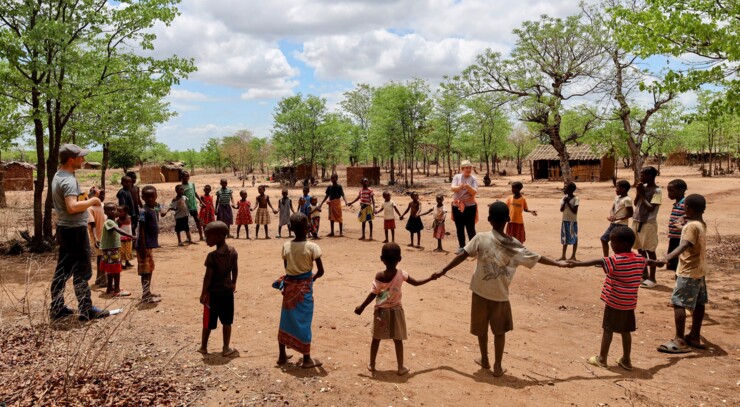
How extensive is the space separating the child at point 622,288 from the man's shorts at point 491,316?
977 mm

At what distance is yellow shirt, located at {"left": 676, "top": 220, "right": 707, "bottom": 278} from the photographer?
4812 millimetres

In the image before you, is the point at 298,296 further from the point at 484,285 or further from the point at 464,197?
→ the point at 464,197

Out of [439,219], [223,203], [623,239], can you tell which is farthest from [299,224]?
[223,203]

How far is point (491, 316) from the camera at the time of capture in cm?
418

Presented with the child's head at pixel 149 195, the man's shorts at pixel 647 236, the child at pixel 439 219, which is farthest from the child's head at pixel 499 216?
the child at pixel 439 219

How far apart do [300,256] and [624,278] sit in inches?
123

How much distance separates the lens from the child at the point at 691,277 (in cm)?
482

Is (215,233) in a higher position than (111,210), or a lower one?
lower

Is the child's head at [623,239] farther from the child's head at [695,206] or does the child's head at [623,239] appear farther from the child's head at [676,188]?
the child's head at [676,188]

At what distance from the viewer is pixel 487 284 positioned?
416cm

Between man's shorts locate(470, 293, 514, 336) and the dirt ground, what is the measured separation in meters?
0.44

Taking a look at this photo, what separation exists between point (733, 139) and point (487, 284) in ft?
154

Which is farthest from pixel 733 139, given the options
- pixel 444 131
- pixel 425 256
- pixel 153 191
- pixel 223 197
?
pixel 153 191

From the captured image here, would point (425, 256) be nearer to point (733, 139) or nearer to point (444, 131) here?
point (444, 131)
